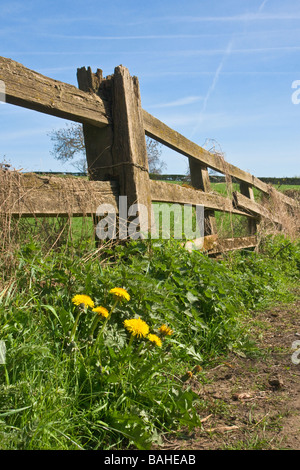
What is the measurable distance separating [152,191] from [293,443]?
3.17 meters

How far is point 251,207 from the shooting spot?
29.3ft

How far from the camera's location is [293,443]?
2.23 metres

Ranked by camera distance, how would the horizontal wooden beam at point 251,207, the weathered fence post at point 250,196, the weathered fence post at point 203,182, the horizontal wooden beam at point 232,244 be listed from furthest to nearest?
the weathered fence post at point 250,196, the horizontal wooden beam at point 251,207, the weathered fence post at point 203,182, the horizontal wooden beam at point 232,244

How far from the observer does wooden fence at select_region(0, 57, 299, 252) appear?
340 centimetres

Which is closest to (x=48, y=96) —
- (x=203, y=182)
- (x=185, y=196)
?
(x=185, y=196)

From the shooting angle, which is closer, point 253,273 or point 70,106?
point 70,106

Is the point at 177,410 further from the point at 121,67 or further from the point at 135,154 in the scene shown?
the point at 121,67

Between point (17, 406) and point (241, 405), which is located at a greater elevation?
point (17, 406)

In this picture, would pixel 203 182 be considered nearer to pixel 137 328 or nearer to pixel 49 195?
pixel 49 195

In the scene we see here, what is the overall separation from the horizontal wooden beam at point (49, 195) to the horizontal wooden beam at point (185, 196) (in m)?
0.88

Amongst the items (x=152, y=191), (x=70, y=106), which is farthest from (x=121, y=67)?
(x=152, y=191)

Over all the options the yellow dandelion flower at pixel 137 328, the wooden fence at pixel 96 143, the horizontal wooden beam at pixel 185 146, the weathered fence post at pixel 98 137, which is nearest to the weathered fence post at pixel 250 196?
the horizontal wooden beam at pixel 185 146

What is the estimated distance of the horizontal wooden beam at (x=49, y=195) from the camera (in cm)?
328

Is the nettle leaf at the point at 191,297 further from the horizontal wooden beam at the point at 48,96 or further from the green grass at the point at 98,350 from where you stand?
the horizontal wooden beam at the point at 48,96
